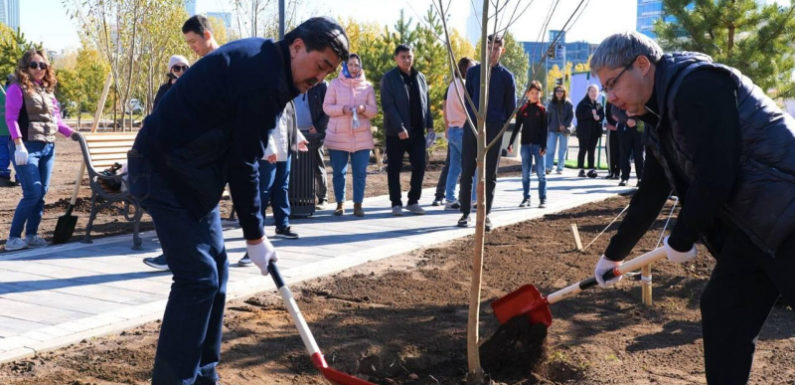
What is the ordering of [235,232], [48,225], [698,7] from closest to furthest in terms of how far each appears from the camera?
→ [235,232]
[48,225]
[698,7]

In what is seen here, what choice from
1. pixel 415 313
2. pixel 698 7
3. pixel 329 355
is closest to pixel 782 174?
pixel 329 355

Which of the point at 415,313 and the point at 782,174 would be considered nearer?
the point at 782,174

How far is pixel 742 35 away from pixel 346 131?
571 cm

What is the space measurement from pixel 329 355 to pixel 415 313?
41.0 inches

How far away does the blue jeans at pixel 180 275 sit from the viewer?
3396 millimetres

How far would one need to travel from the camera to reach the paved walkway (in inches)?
189

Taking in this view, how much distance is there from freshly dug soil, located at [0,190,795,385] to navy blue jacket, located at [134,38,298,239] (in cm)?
116

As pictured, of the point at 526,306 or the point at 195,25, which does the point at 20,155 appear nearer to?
the point at 195,25

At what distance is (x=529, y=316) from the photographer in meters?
4.30

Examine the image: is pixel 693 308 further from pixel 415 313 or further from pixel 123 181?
pixel 123 181

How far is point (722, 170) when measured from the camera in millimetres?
2705

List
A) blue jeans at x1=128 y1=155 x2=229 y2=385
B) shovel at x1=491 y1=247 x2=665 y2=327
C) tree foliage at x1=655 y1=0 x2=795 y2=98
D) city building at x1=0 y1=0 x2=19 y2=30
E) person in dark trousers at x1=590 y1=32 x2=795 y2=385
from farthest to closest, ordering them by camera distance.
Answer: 1. city building at x1=0 y1=0 x2=19 y2=30
2. tree foliage at x1=655 y1=0 x2=795 y2=98
3. shovel at x1=491 y1=247 x2=665 y2=327
4. blue jeans at x1=128 y1=155 x2=229 y2=385
5. person in dark trousers at x1=590 y1=32 x2=795 y2=385

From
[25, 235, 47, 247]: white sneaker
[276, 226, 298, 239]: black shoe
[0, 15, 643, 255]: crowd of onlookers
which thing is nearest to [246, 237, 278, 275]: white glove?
[0, 15, 643, 255]: crowd of onlookers

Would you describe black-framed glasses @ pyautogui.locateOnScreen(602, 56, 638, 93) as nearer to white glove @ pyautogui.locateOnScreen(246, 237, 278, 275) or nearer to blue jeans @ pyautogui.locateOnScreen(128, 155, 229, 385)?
white glove @ pyautogui.locateOnScreen(246, 237, 278, 275)
